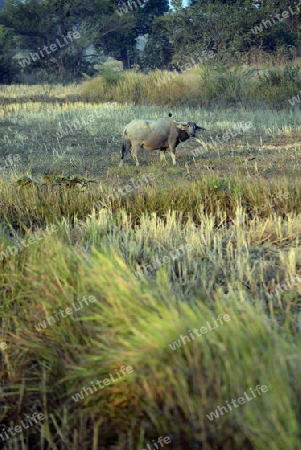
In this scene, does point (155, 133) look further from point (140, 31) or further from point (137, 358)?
point (140, 31)

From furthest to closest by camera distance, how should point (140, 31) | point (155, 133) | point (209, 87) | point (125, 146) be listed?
point (140, 31) < point (209, 87) < point (125, 146) < point (155, 133)

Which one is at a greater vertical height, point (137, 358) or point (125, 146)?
point (137, 358)

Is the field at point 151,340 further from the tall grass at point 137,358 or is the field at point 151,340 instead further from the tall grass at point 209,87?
the tall grass at point 209,87

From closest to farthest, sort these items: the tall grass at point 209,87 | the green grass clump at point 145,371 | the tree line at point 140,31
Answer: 1. the green grass clump at point 145,371
2. the tall grass at point 209,87
3. the tree line at point 140,31

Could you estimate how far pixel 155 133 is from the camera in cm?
916

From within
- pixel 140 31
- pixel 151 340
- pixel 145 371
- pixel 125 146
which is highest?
pixel 140 31

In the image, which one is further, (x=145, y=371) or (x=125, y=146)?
(x=125, y=146)

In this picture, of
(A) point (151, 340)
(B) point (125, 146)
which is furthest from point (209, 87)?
(A) point (151, 340)

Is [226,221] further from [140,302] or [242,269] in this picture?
[140,302]

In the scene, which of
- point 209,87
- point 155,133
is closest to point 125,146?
point 155,133

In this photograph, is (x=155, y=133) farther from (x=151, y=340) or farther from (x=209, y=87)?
(x=209, y=87)

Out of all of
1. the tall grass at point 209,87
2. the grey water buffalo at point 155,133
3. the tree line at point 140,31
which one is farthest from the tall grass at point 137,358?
the tree line at point 140,31

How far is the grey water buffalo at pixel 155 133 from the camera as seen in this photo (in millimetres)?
9164

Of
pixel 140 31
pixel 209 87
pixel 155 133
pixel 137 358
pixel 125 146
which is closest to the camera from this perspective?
pixel 137 358
